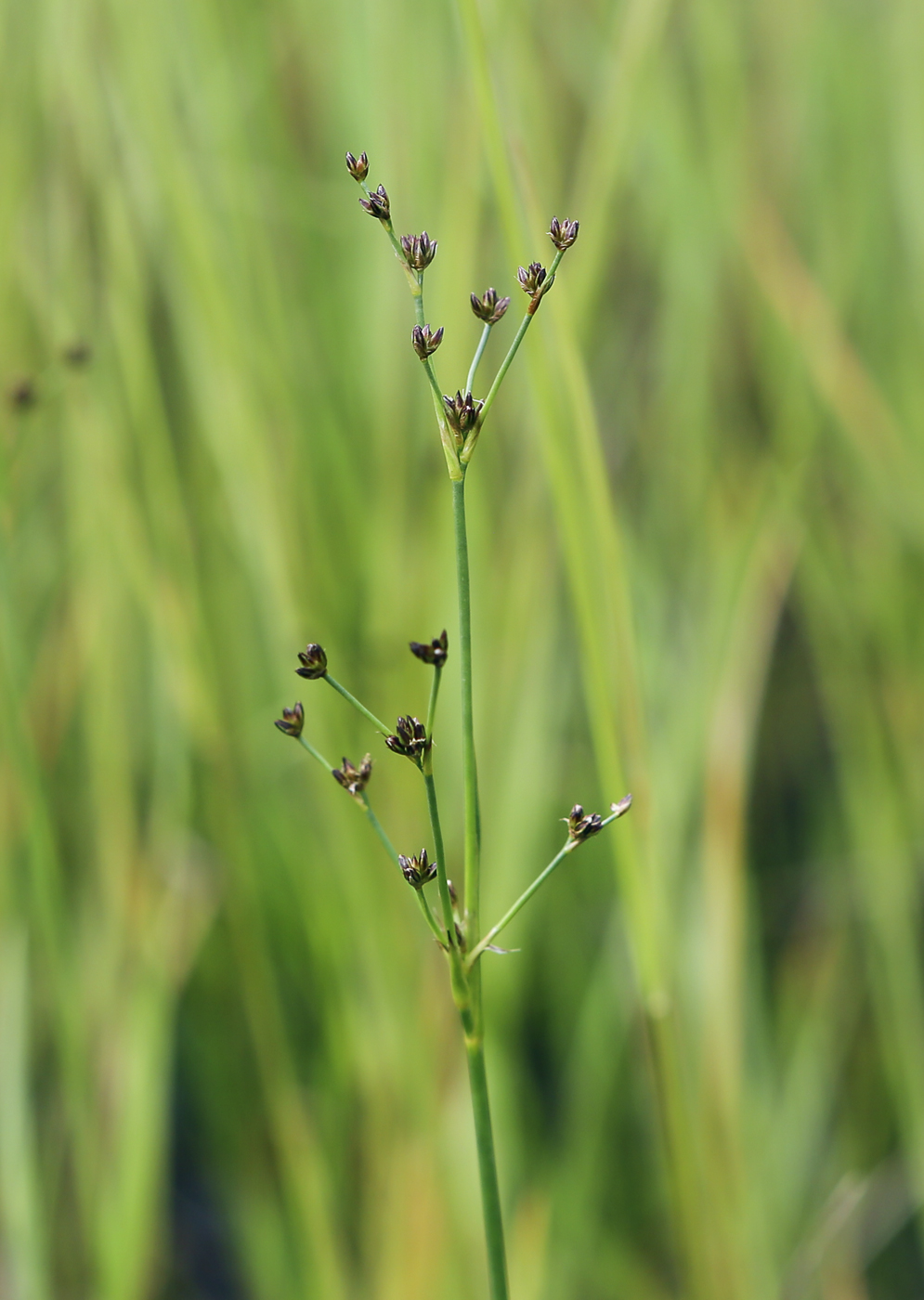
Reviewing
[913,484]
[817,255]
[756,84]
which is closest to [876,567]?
[913,484]

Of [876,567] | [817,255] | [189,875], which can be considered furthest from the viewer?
[817,255]

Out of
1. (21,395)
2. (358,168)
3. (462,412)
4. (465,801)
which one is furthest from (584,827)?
(21,395)

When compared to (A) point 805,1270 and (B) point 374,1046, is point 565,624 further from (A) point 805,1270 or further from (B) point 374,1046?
(A) point 805,1270

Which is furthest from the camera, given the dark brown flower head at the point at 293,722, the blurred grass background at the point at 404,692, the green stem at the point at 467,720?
the blurred grass background at the point at 404,692

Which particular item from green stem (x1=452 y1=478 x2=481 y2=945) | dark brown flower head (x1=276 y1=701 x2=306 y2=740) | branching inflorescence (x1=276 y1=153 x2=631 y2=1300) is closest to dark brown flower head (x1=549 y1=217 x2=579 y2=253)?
branching inflorescence (x1=276 y1=153 x2=631 y2=1300)

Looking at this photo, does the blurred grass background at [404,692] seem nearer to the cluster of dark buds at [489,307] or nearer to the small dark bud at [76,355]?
the small dark bud at [76,355]

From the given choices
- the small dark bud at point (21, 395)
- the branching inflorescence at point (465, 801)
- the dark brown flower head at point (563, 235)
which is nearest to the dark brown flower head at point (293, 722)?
the branching inflorescence at point (465, 801)

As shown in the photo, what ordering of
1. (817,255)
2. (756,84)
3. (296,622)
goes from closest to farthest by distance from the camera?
(296,622) → (817,255) → (756,84)
